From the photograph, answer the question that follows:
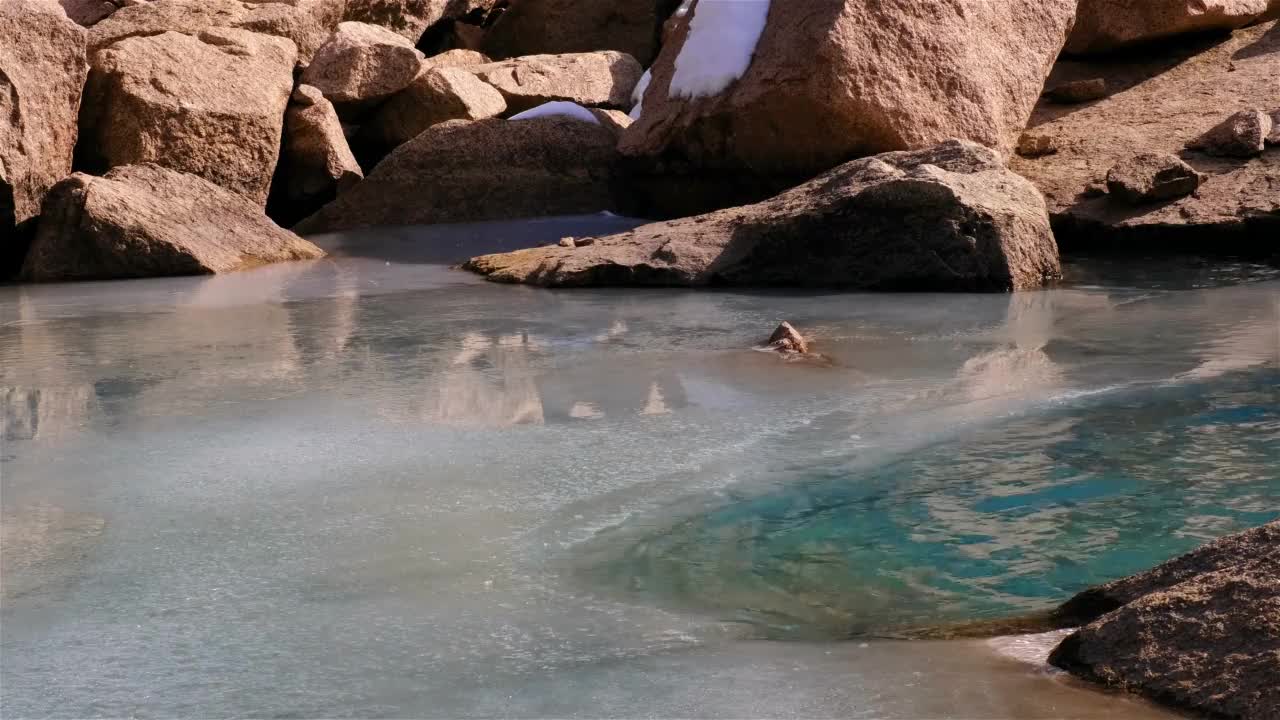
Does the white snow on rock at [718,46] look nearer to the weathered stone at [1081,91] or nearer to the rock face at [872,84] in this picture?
the rock face at [872,84]

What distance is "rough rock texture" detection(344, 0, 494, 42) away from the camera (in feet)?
40.2

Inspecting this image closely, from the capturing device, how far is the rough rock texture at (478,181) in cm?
914

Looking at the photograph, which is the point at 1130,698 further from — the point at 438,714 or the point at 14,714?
the point at 14,714

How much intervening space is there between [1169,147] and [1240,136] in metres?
0.45

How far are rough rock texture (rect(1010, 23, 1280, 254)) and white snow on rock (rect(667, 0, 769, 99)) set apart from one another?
1586mm

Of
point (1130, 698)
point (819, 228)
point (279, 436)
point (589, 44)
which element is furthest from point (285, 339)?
point (589, 44)

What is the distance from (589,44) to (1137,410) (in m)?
9.85

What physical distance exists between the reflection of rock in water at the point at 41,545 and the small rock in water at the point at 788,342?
90.4 inches

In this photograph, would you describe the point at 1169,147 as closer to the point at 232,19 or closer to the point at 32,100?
the point at 32,100

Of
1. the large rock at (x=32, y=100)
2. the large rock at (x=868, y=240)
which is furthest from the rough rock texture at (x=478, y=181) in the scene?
the large rock at (x=868, y=240)

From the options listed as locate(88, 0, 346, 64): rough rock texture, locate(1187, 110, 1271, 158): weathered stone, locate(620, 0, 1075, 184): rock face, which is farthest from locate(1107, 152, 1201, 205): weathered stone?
locate(88, 0, 346, 64): rough rock texture

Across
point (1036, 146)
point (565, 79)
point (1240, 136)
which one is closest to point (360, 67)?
point (565, 79)

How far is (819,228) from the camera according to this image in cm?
618

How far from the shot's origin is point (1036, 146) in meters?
7.86
